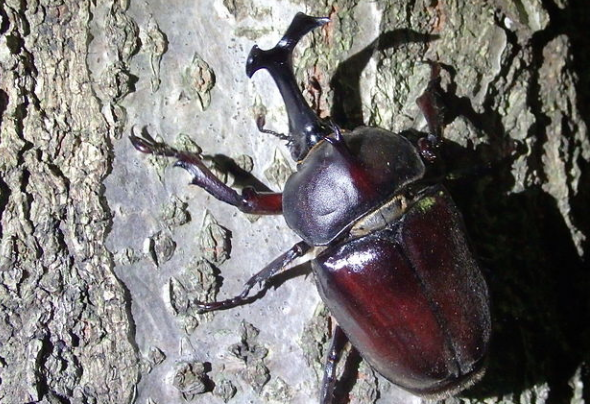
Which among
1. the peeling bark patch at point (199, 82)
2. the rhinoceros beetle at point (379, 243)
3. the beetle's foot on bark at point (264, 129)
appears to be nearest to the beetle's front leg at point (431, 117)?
the rhinoceros beetle at point (379, 243)

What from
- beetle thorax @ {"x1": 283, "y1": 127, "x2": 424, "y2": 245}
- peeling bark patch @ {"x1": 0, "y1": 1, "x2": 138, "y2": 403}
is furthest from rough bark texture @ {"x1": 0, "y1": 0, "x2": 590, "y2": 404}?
beetle thorax @ {"x1": 283, "y1": 127, "x2": 424, "y2": 245}

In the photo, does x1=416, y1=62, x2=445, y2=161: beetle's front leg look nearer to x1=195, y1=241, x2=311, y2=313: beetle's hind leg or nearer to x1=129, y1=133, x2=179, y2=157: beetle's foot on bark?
x1=195, y1=241, x2=311, y2=313: beetle's hind leg

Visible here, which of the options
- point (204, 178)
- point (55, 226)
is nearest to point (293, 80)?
point (204, 178)

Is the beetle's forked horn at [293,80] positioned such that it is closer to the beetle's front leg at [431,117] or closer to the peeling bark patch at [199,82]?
the peeling bark patch at [199,82]

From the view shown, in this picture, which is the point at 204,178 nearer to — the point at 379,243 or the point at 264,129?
the point at 264,129

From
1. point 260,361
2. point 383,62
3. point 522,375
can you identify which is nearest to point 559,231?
point 522,375

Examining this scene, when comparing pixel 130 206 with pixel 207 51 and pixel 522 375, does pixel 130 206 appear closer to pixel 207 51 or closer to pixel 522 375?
pixel 207 51
